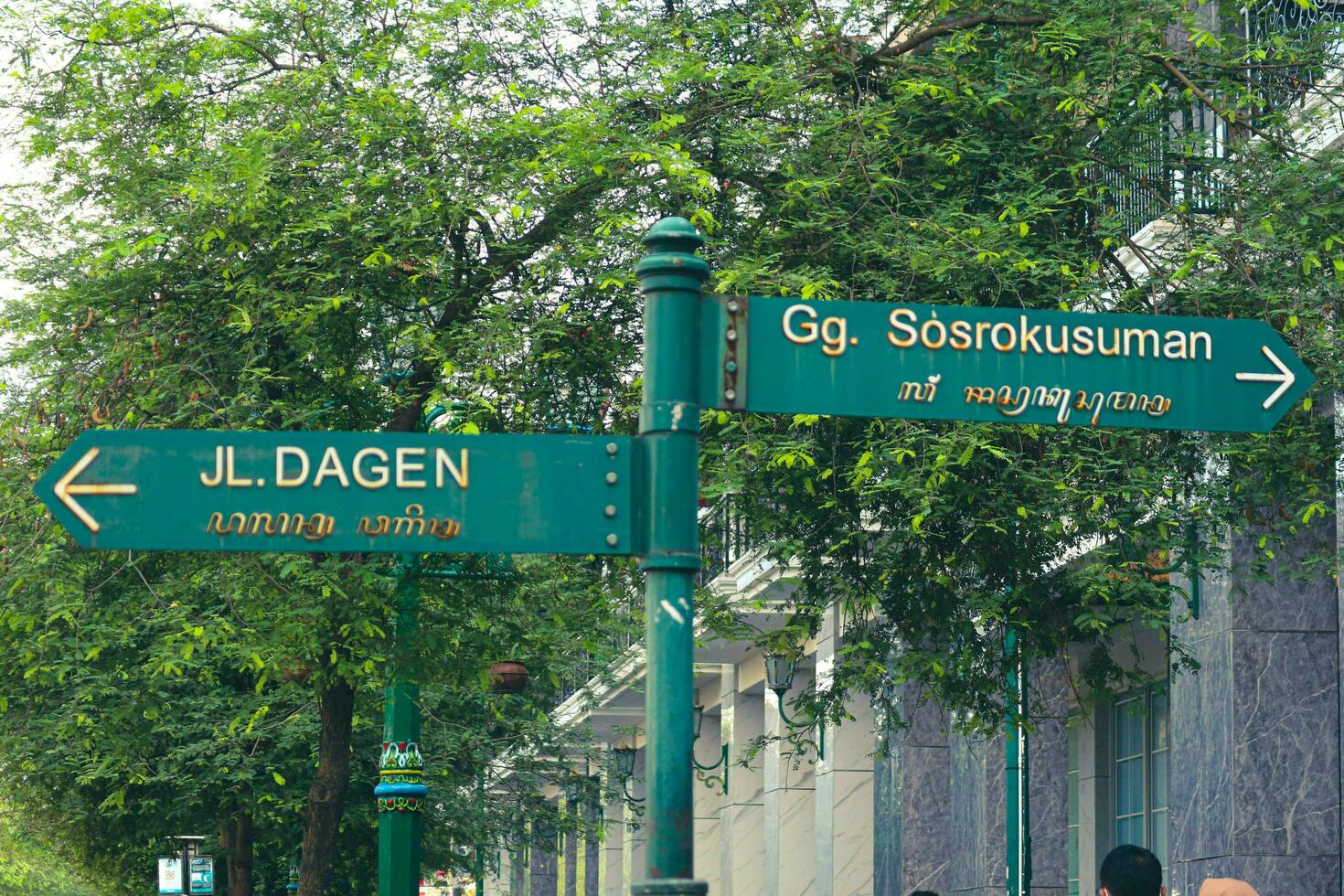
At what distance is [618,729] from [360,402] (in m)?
12.4

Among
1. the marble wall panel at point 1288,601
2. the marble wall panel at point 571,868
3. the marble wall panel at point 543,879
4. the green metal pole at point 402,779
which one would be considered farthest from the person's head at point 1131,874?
the marble wall panel at point 543,879

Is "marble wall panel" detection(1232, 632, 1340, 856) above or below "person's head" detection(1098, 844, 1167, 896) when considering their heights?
above

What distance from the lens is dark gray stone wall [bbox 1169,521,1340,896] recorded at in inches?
517

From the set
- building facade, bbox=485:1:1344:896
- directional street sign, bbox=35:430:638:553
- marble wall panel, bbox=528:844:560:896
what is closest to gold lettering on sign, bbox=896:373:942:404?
directional street sign, bbox=35:430:638:553

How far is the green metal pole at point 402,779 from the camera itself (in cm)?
1170

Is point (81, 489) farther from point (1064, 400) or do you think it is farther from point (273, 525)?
point (1064, 400)

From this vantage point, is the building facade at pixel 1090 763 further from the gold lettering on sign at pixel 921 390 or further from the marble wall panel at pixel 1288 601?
the gold lettering on sign at pixel 921 390

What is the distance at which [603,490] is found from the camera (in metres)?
4.78

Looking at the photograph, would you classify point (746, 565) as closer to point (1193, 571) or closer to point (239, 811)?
point (239, 811)

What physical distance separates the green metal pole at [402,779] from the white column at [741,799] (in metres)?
18.8

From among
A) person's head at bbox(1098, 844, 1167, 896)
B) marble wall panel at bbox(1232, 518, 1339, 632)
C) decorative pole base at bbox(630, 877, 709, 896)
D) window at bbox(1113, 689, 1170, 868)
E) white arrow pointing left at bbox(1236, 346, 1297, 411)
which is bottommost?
person's head at bbox(1098, 844, 1167, 896)

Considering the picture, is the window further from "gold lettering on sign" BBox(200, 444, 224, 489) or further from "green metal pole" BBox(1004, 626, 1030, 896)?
"gold lettering on sign" BBox(200, 444, 224, 489)

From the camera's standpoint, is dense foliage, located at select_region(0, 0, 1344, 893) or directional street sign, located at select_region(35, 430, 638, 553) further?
dense foliage, located at select_region(0, 0, 1344, 893)

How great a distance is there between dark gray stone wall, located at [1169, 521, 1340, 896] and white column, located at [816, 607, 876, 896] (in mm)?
9975
